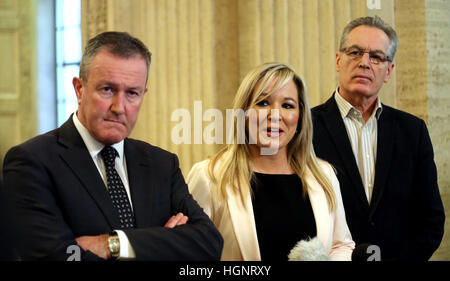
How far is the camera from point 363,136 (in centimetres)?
321

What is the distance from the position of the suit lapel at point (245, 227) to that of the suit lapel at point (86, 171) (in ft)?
2.07

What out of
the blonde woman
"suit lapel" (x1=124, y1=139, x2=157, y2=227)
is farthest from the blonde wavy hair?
"suit lapel" (x1=124, y1=139, x2=157, y2=227)

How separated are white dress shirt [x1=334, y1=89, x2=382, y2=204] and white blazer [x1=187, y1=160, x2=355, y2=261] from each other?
0.43m

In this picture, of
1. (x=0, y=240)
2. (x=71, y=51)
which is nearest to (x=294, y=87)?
(x=0, y=240)

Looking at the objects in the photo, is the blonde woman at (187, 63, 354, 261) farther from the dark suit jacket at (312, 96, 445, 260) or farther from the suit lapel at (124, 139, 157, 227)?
the suit lapel at (124, 139, 157, 227)

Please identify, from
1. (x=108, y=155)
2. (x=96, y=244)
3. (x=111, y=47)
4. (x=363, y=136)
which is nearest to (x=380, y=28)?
(x=363, y=136)

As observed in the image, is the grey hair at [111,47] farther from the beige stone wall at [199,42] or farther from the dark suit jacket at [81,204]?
the beige stone wall at [199,42]

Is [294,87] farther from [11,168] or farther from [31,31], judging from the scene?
[31,31]

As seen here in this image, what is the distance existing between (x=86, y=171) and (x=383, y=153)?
173cm

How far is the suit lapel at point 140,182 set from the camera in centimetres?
213

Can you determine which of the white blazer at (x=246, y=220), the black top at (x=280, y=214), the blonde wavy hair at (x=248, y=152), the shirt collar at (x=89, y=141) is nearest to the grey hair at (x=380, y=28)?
the blonde wavy hair at (x=248, y=152)

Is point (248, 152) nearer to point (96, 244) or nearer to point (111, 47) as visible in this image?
point (111, 47)

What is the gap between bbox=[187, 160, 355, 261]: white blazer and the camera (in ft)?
8.18
